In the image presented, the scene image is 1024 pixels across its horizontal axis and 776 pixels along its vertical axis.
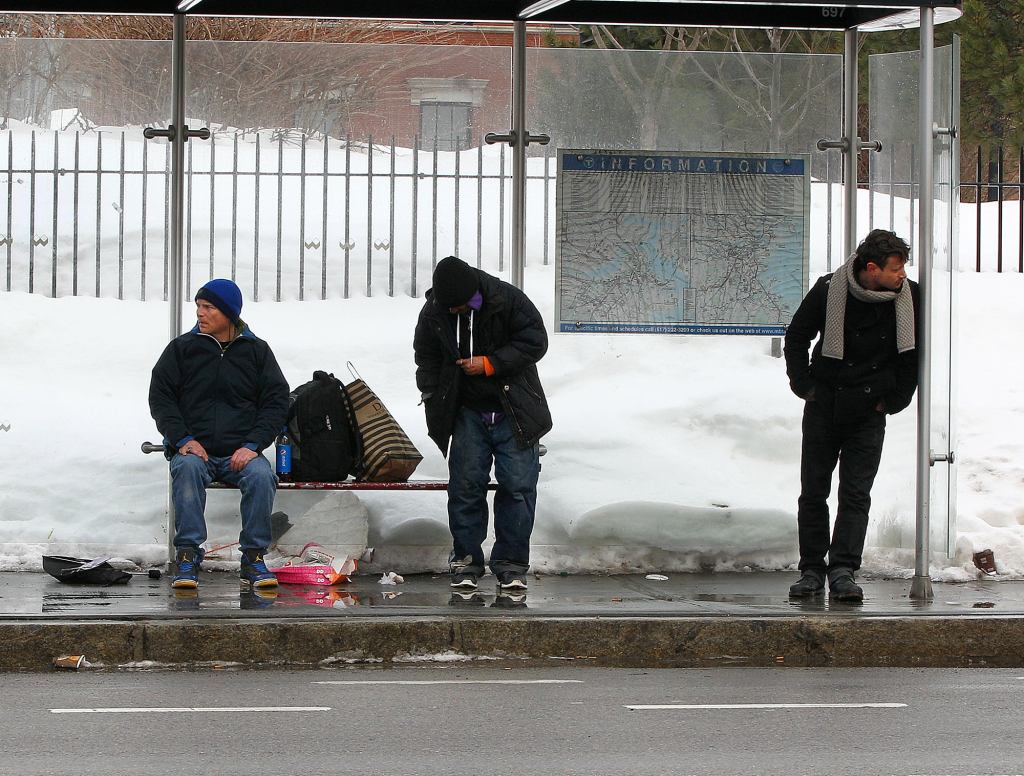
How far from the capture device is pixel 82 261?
8.84 m

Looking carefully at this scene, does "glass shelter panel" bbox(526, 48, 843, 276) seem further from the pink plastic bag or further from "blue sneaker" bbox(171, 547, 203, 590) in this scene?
"blue sneaker" bbox(171, 547, 203, 590)

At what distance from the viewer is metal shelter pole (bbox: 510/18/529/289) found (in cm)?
872

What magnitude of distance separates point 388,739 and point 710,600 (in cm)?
282

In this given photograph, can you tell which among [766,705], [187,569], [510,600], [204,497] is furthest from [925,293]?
[187,569]

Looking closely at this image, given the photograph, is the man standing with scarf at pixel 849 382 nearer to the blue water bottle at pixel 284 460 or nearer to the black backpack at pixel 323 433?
the black backpack at pixel 323 433

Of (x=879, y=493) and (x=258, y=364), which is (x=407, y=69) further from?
(x=879, y=493)

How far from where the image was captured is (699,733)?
5324mm

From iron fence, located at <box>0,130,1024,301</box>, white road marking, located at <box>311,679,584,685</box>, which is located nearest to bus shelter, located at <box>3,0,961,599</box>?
iron fence, located at <box>0,130,1024,301</box>

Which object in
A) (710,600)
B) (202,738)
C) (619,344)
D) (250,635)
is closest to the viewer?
(202,738)

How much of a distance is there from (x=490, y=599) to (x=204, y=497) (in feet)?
4.84

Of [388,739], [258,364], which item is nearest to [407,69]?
[258,364]

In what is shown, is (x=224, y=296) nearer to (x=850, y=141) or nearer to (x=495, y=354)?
(x=495, y=354)

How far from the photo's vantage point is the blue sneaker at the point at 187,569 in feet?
25.0

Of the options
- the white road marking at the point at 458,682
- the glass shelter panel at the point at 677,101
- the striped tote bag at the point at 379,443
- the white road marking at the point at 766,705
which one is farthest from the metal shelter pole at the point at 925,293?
the striped tote bag at the point at 379,443
